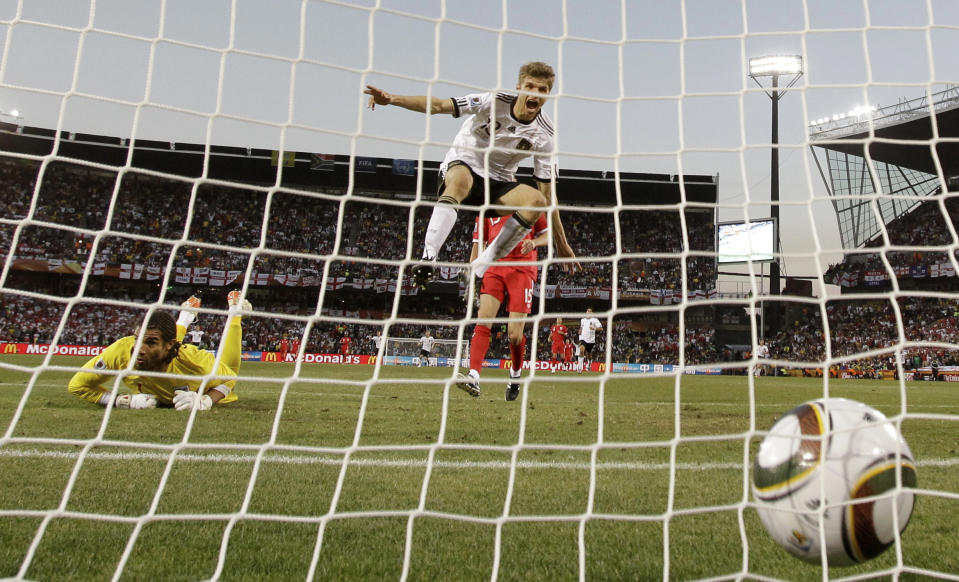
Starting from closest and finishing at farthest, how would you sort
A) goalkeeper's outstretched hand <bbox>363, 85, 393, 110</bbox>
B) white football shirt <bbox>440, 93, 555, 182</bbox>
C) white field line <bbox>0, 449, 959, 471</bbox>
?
white field line <bbox>0, 449, 959, 471</bbox> → goalkeeper's outstretched hand <bbox>363, 85, 393, 110</bbox> → white football shirt <bbox>440, 93, 555, 182</bbox>

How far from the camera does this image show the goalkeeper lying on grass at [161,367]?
487 cm

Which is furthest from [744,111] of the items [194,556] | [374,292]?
[374,292]

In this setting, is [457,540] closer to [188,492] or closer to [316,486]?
[316,486]

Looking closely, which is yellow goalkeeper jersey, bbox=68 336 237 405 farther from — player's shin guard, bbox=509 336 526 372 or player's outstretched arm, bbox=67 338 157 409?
player's shin guard, bbox=509 336 526 372

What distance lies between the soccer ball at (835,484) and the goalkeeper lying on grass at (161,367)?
3.91m

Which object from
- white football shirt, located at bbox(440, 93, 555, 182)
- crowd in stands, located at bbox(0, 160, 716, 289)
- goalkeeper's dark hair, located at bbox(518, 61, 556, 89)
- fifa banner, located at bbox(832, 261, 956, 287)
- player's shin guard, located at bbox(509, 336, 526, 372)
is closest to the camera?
goalkeeper's dark hair, located at bbox(518, 61, 556, 89)

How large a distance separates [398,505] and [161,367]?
332 cm

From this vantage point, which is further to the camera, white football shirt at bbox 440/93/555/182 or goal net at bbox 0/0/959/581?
white football shirt at bbox 440/93/555/182

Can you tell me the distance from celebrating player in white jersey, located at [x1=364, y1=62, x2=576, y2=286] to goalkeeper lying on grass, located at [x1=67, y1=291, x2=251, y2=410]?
5.83 ft

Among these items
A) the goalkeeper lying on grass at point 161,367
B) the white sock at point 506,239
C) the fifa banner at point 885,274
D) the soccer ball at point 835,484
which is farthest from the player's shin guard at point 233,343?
the fifa banner at point 885,274

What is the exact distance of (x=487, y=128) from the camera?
175 inches

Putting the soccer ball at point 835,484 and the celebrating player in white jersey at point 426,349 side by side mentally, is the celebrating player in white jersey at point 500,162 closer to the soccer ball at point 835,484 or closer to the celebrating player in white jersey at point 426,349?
the soccer ball at point 835,484

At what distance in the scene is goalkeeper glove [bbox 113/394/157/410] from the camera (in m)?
5.18

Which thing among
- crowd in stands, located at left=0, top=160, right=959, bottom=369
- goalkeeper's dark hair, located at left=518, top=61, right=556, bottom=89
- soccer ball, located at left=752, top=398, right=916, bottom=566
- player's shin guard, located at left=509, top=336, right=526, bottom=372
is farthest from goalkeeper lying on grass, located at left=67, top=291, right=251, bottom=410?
crowd in stands, located at left=0, top=160, right=959, bottom=369
